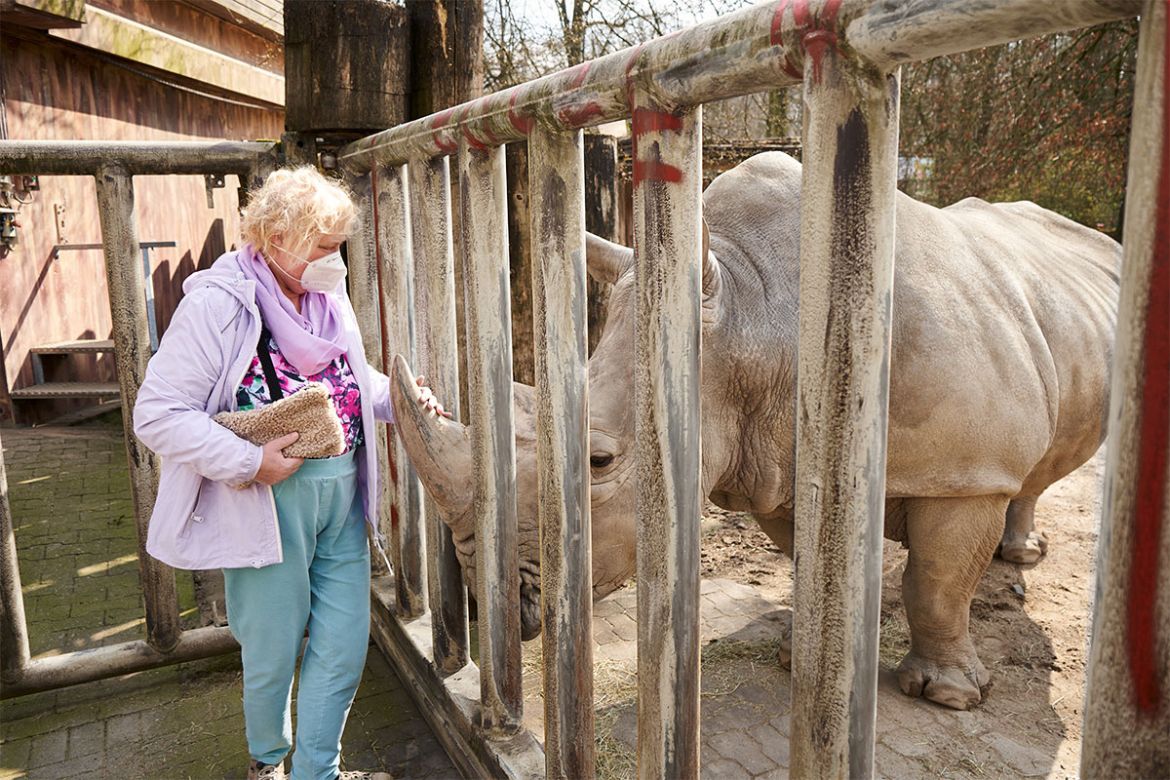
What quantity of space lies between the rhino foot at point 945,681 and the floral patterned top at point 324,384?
2237 mm

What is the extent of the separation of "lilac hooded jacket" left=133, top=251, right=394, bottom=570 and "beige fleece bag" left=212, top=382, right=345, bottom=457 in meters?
0.04

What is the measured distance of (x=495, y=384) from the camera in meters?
2.60

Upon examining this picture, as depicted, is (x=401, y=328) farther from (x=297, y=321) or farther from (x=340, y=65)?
(x=340, y=65)

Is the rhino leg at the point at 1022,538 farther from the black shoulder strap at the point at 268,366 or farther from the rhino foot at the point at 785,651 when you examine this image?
the black shoulder strap at the point at 268,366

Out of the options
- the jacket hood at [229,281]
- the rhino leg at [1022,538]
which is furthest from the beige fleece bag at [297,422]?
→ the rhino leg at [1022,538]

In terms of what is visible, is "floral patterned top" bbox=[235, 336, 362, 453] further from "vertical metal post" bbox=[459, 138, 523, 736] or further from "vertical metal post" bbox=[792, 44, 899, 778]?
"vertical metal post" bbox=[792, 44, 899, 778]

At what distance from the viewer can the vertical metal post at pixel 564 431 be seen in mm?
2168

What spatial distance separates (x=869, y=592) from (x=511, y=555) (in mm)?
1400

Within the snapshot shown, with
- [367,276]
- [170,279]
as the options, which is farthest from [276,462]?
[170,279]

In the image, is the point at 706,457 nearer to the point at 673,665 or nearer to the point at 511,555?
the point at 511,555

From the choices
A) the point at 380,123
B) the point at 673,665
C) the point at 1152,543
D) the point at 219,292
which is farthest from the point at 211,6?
the point at 1152,543

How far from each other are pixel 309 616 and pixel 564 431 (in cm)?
116

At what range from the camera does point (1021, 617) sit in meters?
4.50

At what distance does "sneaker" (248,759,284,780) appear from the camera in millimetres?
2861
